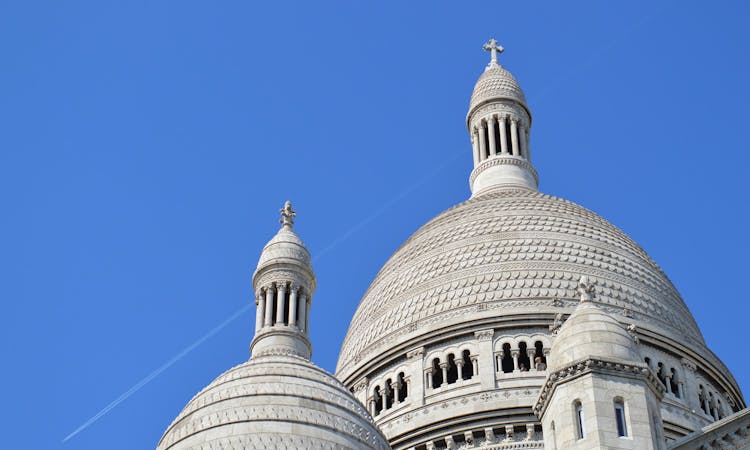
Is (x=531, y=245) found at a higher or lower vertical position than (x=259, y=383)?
higher

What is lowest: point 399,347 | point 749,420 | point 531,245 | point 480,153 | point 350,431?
point 749,420

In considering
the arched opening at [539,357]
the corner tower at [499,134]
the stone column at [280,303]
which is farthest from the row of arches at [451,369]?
the corner tower at [499,134]

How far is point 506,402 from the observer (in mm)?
35625

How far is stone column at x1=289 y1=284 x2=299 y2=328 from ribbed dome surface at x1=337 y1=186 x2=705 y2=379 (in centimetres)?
374

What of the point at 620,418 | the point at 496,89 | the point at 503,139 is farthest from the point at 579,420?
the point at 496,89

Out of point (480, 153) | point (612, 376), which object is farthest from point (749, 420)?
point (480, 153)

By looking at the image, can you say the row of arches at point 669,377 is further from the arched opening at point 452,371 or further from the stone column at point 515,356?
the arched opening at point 452,371

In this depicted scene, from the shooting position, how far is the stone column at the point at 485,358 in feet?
119

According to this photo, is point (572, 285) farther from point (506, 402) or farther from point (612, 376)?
point (612, 376)

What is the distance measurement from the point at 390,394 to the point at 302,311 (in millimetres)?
3703

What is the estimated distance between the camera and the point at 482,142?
47844 millimetres

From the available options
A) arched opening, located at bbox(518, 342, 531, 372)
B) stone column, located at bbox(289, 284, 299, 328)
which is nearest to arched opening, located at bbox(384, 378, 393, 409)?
arched opening, located at bbox(518, 342, 531, 372)

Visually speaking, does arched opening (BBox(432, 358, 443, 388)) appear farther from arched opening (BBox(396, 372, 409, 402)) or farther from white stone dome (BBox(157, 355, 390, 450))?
white stone dome (BBox(157, 355, 390, 450))

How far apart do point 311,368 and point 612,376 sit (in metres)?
8.86
